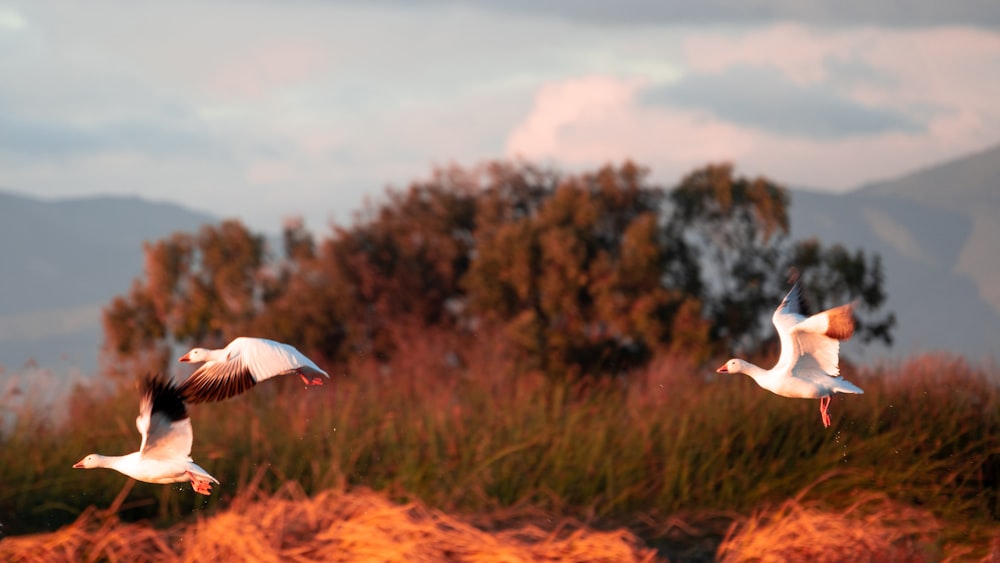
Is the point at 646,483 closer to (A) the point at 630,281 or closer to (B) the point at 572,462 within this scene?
(B) the point at 572,462

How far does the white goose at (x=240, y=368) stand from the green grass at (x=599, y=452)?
21.3ft

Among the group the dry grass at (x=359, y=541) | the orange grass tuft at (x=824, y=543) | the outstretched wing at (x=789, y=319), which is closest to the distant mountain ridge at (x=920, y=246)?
the orange grass tuft at (x=824, y=543)

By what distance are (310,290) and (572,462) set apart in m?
16.3

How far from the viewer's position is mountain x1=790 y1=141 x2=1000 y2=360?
7181 centimetres

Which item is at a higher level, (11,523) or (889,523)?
(889,523)

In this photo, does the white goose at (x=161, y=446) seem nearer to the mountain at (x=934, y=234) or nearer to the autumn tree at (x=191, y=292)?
the autumn tree at (x=191, y=292)

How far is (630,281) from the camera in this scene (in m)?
23.4

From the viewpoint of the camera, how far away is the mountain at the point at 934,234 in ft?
236

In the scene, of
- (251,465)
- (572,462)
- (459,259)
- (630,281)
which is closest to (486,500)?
(572,462)

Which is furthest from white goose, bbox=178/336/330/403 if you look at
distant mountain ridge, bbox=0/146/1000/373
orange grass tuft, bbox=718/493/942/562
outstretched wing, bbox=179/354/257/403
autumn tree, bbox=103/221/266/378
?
distant mountain ridge, bbox=0/146/1000/373

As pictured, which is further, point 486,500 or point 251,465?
point 251,465

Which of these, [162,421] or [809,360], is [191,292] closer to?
[162,421]

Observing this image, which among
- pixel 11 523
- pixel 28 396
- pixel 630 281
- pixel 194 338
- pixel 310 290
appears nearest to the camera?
pixel 11 523

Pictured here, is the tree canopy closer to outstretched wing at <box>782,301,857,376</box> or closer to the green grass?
the green grass
